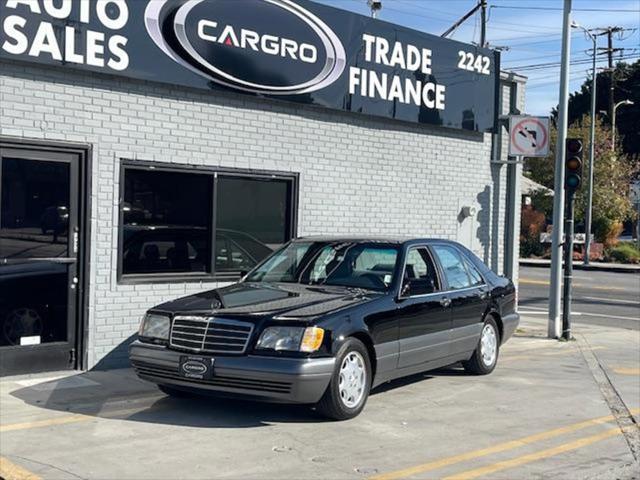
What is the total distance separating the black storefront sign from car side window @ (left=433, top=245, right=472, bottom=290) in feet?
10.6

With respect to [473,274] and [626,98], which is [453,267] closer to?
[473,274]

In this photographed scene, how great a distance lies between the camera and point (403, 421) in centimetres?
748

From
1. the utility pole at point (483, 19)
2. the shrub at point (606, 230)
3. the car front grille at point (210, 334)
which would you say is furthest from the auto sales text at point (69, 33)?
the shrub at point (606, 230)

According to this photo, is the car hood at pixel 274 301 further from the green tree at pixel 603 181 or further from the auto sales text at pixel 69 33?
the green tree at pixel 603 181

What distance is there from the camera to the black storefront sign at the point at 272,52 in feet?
29.0

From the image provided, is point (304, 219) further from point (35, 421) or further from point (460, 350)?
point (35, 421)

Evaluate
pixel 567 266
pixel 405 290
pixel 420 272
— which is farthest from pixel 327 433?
pixel 567 266

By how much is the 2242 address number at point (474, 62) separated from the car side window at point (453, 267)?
5.47 metres

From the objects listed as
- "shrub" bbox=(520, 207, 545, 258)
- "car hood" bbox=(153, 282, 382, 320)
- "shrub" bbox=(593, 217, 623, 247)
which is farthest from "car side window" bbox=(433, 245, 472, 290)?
"shrub" bbox=(593, 217, 623, 247)

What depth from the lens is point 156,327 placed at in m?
7.46

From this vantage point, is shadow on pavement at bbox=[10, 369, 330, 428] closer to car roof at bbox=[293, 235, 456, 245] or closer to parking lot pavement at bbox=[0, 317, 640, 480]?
parking lot pavement at bbox=[0, 317, 640, 480]

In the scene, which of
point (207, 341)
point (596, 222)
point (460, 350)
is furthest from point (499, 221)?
point (596, 222)

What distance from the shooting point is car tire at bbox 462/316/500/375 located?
31.7ft

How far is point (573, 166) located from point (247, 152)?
567cm
